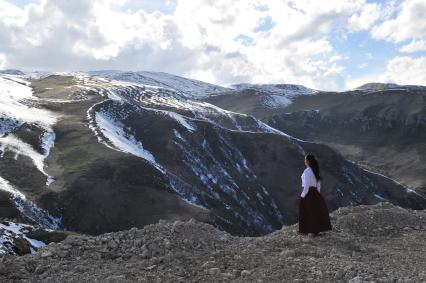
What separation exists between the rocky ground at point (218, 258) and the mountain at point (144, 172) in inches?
2134

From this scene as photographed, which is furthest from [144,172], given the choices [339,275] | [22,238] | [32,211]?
[339,275]

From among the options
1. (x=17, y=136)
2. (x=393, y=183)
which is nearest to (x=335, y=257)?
(x=17, y=136)

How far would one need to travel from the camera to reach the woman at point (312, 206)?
17906 millimetres

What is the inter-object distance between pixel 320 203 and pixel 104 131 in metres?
99.9

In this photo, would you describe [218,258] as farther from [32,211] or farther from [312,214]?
[32,211]

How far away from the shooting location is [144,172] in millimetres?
94000

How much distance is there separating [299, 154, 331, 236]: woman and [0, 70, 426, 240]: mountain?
5500cm

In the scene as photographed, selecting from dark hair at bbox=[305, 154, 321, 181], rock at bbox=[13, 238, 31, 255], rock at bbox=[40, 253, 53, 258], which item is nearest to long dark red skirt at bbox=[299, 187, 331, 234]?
dark hair at bbox=[305, 154, 321, 181]

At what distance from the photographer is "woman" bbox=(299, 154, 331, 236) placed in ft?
58.7

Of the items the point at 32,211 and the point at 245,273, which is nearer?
the point at 245,273

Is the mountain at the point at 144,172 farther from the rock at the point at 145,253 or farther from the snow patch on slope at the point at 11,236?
the rock at the point at 145,253

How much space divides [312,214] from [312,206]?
0.29 meters

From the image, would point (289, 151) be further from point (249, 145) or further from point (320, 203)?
point (320, 203)

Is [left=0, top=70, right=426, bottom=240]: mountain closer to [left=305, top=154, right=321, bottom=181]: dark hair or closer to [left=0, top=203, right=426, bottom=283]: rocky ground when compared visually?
[left=0, top=203, right=426, bottom=283]: rocky ground
